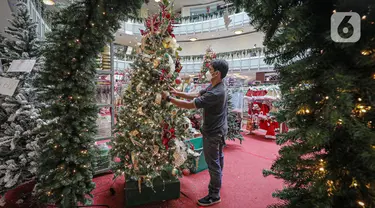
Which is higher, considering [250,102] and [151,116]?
[151,116]

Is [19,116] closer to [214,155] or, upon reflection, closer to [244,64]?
[214,155]

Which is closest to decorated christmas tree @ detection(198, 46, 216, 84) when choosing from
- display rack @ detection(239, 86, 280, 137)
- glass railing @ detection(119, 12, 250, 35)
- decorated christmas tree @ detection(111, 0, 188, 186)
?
display rack @ detection(239, 86, 280, 137)

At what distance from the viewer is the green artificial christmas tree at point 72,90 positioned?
1520 millimetres

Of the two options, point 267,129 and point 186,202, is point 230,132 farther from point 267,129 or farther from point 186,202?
point 186,202

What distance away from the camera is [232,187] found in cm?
266

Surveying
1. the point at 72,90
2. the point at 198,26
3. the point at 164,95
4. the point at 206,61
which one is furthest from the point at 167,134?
the point at 198,26

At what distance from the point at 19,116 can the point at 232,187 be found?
2842 mm

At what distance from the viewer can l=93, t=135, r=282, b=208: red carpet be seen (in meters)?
2.23

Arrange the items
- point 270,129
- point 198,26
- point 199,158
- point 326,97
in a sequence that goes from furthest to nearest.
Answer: point 198,26 < point 270,129 < point 199,158 < point 326,97

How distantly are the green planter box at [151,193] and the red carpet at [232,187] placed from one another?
79 mm

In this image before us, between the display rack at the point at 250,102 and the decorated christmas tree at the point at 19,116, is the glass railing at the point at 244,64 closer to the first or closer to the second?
the display rack at the point at 250,102

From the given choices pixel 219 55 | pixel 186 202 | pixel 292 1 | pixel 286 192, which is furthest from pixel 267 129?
pixel 219 55

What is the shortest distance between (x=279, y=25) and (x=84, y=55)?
5.13 feet

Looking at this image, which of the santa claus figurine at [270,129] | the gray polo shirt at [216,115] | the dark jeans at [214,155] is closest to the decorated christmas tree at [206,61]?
the santa claus figurine at [270,129]
